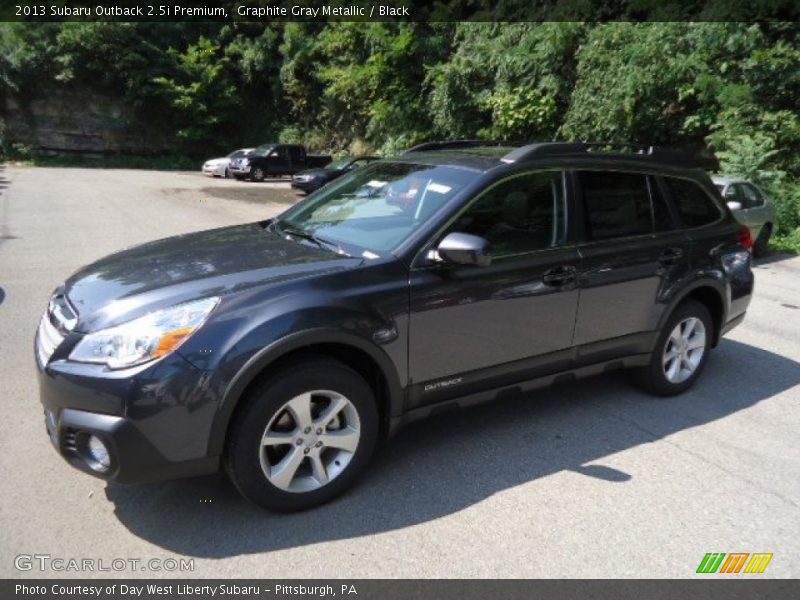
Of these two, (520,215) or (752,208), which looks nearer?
(520,215)

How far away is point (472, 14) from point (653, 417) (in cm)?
2159

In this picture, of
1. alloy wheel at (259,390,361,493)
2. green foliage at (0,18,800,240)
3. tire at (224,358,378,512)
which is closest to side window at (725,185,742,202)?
green foliage at (0,18,800,240)

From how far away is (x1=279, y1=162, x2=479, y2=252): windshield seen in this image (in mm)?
3654

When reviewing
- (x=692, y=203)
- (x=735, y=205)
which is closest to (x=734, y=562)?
(x=692, y=203)

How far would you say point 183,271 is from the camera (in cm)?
331

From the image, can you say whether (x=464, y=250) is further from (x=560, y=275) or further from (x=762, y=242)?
(x=762, y=242)

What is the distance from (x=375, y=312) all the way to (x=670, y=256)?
235cm

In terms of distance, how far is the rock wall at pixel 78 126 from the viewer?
1276 inches

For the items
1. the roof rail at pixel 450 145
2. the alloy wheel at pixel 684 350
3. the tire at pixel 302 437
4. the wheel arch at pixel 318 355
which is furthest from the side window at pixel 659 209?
the tire at pixel 302 437

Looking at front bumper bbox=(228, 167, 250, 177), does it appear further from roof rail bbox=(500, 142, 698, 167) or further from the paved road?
roof rail bbox=(500, 142, 698, 167)

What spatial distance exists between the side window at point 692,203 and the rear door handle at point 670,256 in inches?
11.3

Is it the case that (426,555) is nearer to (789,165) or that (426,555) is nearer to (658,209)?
(658,209)

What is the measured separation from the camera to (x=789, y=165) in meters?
13.6

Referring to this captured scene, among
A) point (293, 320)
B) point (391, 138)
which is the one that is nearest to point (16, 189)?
point (391, 138)
